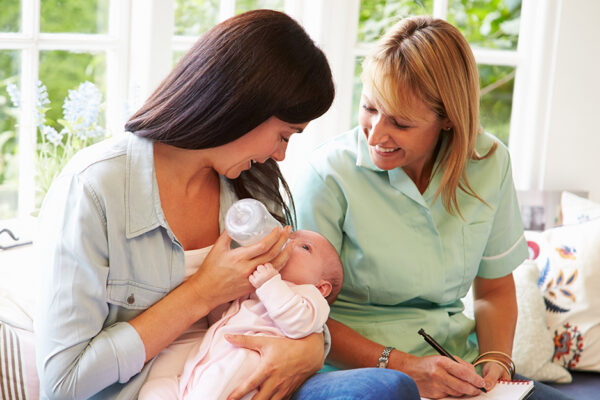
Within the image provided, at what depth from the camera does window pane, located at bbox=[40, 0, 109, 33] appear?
89.9 inches

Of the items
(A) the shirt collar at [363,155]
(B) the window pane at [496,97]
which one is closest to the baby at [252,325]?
(A) the shirt collar at [363,155]

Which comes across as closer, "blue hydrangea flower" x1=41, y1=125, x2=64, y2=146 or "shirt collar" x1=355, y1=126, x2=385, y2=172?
"shirt collar" x1=355, y1=126, x2=385, y2=172

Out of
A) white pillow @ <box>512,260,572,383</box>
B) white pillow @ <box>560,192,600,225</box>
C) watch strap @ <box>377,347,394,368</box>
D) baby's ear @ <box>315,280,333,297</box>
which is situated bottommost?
white pillow @ <box>512,260,572,383</box>

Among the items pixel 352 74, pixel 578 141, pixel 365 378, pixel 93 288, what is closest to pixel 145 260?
pixel 93 288

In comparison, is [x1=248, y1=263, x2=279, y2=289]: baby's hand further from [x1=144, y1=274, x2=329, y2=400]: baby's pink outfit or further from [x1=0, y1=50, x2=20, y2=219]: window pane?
[x1=0, y1=50, x2=20, y2=219]: window pane

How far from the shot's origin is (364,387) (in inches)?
53.9

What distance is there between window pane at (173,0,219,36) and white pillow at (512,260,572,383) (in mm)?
1459

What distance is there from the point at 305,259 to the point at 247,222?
0.17 metres

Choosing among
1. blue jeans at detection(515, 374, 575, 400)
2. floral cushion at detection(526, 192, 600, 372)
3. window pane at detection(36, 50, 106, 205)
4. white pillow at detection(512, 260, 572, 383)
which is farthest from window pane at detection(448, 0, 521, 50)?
blue jeans at detection(515, 374, 575, 400)

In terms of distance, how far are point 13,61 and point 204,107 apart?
1.12 metres

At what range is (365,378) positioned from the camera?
140 cm

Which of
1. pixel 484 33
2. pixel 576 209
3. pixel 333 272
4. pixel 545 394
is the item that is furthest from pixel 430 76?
pixel 484 33

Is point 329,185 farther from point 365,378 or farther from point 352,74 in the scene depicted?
point 352,74

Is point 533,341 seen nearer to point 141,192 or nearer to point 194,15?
point 141,192
